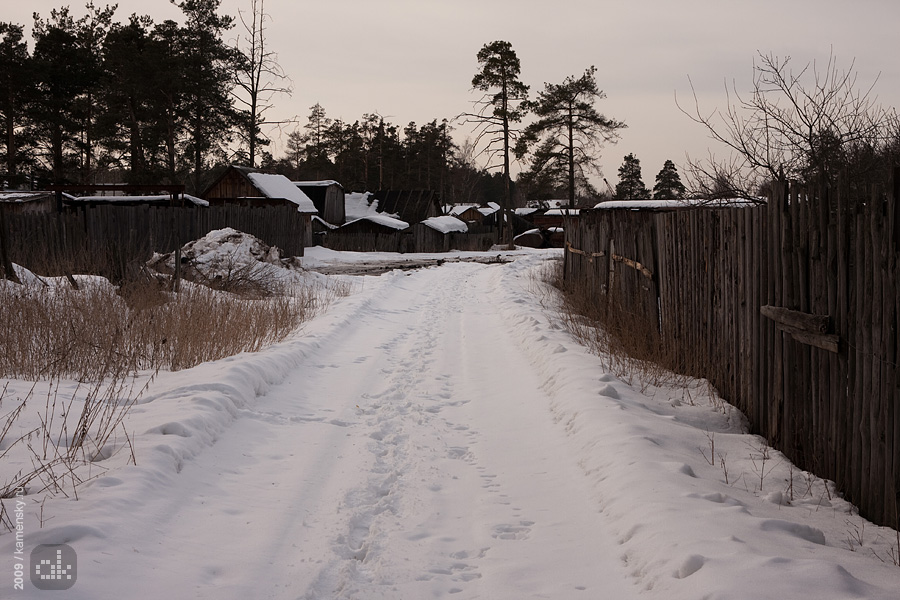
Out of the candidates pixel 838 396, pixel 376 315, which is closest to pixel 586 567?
pixel 838 396

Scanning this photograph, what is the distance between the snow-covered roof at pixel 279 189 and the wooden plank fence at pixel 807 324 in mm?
35852

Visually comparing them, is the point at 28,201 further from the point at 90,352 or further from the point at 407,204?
the point at 407,204

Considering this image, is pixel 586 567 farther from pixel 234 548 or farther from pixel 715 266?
pixel 715 266

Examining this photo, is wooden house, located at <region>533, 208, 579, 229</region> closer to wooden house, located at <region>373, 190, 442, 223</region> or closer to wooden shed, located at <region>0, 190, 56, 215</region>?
wooden house, located at <region>373, 190, 442, 223</region>

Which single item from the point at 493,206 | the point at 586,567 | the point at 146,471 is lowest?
the point at 586,567

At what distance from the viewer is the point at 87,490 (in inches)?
148

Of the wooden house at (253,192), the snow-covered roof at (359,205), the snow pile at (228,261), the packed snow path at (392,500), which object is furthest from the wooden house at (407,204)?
the packed snow path at (392,500)

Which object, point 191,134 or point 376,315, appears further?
point 191,134

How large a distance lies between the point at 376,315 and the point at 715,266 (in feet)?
23.9

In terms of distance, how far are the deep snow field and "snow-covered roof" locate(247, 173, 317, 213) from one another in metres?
35.1

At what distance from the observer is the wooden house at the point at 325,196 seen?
5075 centimetres

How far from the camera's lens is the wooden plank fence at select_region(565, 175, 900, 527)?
3633 millimetres

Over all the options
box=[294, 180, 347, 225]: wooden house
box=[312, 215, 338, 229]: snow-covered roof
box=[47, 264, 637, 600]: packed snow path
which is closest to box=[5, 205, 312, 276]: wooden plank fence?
box=[47, 264, 637, 600]: packed snow path

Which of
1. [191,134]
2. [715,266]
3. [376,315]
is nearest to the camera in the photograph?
[715,266]
